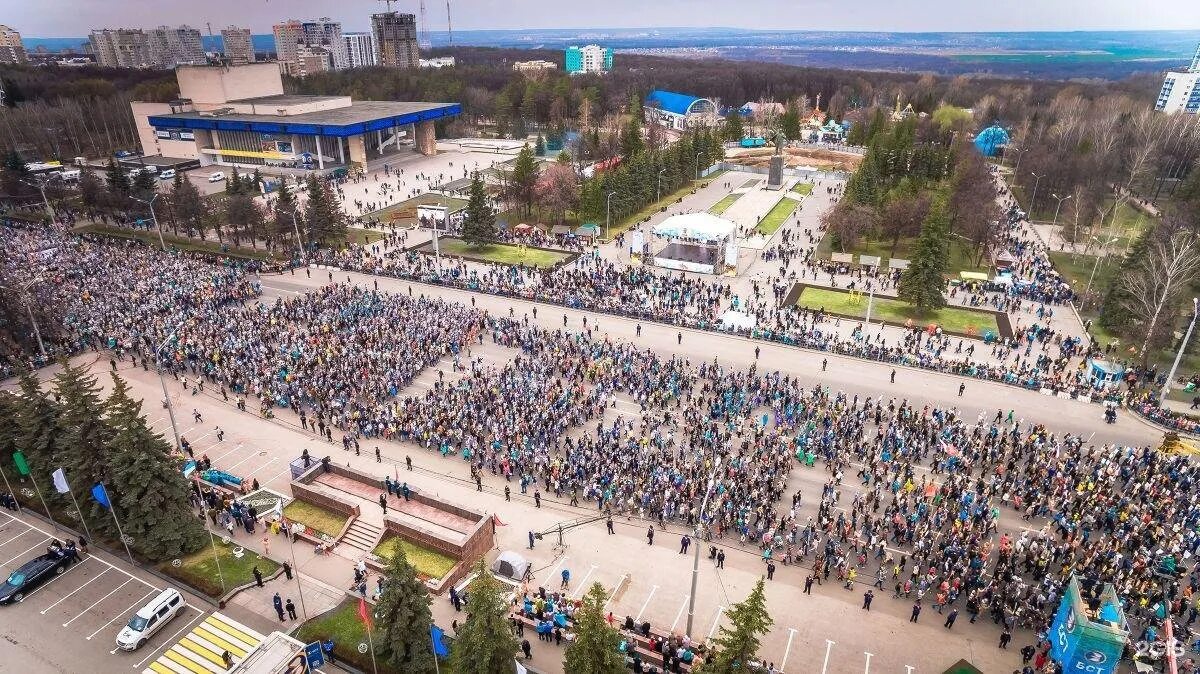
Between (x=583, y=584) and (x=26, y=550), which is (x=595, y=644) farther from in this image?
Result: (x=26, y=550)

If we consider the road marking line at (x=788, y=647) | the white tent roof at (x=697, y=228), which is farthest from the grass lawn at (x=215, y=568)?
the white tent roof at (x=697, y=228)

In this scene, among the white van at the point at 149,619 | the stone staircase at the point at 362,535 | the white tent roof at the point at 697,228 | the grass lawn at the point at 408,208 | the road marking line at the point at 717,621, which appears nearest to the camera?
the white van at the point at 149,619

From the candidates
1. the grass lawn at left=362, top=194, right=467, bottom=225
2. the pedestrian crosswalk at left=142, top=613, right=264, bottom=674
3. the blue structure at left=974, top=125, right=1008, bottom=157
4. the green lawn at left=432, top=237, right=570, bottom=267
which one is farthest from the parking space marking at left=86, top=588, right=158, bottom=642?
the blue structure at left=974, top=125, right=1008, bottom=157

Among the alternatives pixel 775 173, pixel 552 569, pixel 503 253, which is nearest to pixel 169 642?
pixel 552 569

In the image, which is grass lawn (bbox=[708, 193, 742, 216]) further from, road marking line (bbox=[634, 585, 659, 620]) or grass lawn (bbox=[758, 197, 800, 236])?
road marking line (bbox=[634, 585, 659, 620])

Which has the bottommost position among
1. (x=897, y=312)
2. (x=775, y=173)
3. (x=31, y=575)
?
(x=31, y=575)

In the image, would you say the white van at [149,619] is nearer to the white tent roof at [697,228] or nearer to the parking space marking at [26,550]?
Result: the parking space marking at [26,550]

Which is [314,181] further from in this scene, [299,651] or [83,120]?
[83,120]

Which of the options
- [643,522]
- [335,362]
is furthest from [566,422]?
[335,362]
